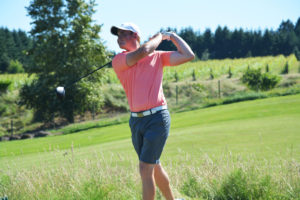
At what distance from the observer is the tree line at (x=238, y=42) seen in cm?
8481

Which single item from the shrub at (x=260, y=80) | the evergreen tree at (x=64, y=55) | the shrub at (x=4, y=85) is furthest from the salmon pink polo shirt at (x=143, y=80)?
the shrub at (x=4, y=85)

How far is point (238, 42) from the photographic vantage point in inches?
3597

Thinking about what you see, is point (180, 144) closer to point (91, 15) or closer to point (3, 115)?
point (91, 15)

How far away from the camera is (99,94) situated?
2606 centimetres

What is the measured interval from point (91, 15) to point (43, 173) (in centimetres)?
2290

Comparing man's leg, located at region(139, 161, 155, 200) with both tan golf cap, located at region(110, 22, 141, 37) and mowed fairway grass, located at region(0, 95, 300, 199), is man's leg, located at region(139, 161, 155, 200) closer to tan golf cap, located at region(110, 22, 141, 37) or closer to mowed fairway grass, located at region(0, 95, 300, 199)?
mowed fairway grass, located at region(0, 95, 300, 199)

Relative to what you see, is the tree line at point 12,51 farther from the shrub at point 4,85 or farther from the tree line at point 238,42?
the tree line at point 238,42

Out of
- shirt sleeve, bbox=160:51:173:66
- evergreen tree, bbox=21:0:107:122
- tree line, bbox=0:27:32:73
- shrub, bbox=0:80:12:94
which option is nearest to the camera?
shirt sleeve, bbox=160:51:173:66

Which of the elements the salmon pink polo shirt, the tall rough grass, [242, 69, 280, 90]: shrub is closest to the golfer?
the salmon pink polo shirt

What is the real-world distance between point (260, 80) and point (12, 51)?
201 ft

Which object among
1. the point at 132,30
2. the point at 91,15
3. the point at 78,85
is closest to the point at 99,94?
the point at 78,85

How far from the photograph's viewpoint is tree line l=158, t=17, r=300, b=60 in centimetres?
8481

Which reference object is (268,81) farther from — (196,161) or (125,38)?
(125,38)

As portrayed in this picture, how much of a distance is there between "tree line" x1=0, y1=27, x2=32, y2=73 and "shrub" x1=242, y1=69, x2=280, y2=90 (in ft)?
138
